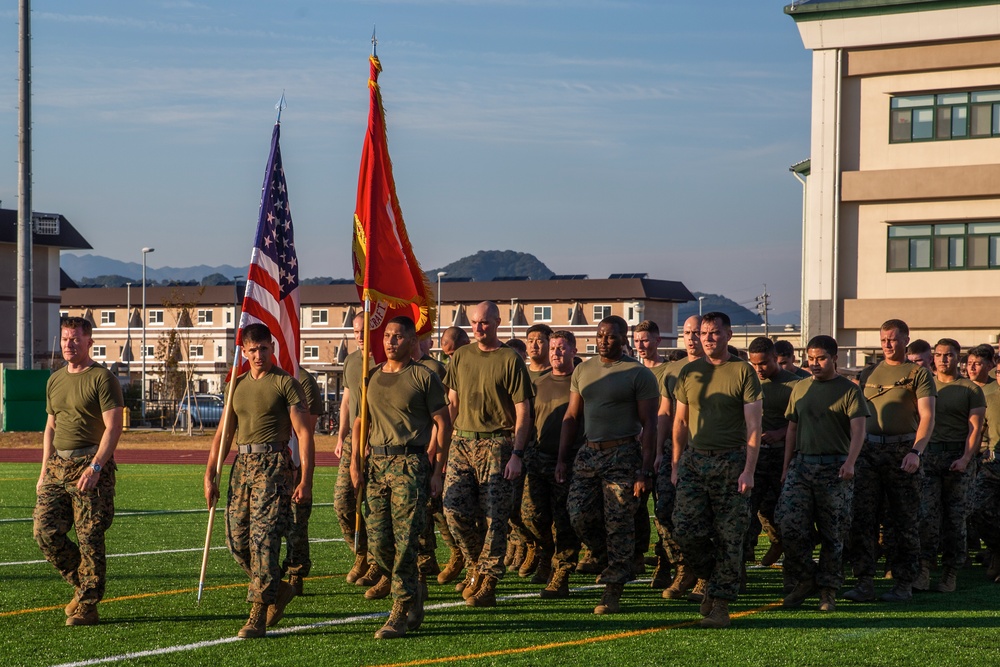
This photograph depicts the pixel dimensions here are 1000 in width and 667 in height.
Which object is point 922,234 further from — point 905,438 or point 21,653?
point 21,653

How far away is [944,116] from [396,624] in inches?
1138

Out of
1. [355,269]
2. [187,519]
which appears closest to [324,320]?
[187,519]

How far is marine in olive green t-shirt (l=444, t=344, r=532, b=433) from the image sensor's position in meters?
10.4

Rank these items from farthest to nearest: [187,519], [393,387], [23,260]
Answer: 1. [23,260]
2. [187,519]
3. [393,387]

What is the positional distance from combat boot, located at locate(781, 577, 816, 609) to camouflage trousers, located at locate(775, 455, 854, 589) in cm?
5

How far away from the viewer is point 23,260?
30969mm

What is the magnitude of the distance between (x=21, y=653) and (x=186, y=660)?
Result: 110 cm

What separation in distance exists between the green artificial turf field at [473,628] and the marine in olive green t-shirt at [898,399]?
57.6 inches

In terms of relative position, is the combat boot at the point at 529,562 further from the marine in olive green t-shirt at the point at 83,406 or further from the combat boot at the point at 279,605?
the marine in olive green t-shirt at the point at 83,406

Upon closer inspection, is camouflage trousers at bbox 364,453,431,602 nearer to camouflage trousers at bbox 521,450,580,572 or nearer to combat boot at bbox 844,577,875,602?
camouflage trousers at bbox 521,450,580,572

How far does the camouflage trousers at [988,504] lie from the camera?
41.3 feet

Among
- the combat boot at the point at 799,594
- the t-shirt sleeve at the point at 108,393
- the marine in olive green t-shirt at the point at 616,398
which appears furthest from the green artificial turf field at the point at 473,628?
the t-shirt sleeve at the point at 108,393

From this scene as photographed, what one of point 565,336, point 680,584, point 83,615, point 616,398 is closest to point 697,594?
point 680,584

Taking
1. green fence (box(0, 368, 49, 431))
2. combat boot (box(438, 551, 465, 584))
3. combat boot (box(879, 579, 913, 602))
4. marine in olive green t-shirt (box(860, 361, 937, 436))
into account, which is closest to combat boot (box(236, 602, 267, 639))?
combat boot (box(438, 551, 465, 584))
